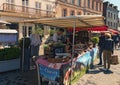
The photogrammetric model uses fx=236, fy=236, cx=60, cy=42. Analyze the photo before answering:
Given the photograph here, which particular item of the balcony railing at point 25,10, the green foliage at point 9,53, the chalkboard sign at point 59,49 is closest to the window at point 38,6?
the balcony railing at point 25,10

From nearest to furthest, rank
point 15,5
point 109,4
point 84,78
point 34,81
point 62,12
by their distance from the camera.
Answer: point 34,81 → point 84,78 → point 15,5 → point 62,12 → point 109,4

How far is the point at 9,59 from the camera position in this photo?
10.8 m

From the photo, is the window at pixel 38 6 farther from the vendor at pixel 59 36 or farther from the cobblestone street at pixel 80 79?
the cobblestone street at pixel 80 79

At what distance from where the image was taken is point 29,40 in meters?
11.2

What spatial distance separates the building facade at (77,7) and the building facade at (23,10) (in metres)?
2.08

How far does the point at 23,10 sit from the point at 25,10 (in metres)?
0.38

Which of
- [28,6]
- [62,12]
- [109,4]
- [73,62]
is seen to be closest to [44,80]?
[73,62]

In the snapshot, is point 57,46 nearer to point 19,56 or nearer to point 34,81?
point 19,56

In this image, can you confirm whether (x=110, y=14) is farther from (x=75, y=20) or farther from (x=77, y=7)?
(x=75, y=20)

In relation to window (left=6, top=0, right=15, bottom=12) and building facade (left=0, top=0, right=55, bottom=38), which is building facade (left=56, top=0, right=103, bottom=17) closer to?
building facade (left=0, top=0, right=55, bottom=38)

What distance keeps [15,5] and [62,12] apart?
36.8ft

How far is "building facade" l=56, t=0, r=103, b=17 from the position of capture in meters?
37.1

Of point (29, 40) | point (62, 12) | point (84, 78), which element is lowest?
point (84, 78)

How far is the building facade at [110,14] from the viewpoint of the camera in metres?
55.6
